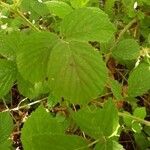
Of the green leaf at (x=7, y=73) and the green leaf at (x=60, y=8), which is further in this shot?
the green leaf at (x=60, y=8)

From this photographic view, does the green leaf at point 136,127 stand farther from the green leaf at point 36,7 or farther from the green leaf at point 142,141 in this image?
the green leaf at point 36,7

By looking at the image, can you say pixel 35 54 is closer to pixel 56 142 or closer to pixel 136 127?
pixel 56 142

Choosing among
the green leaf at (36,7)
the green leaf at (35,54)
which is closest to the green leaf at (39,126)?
the green leaf at (35,54)

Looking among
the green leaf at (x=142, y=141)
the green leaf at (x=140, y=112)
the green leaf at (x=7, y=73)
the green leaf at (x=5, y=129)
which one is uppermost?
the green leaf at (x=7, y=73)

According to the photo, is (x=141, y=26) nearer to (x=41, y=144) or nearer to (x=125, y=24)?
(x=125, y=24)

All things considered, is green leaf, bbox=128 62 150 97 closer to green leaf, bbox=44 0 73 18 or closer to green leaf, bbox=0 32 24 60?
green leaf, bbox=44 0 73 18

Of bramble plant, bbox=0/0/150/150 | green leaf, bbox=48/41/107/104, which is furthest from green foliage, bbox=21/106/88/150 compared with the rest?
green leaf, bbox=48/41/107/104

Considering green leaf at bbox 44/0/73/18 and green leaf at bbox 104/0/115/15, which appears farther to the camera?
green leaf at bbox 104/0/115/15

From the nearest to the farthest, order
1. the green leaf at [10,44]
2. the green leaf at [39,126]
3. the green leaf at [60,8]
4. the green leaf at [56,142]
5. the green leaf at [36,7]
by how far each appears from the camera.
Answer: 1. the green leaf at [56,142]
2. the green leaf at [39,126]
3. the green leaf at [10,44]
4. the green leaf at [60,8]
5. the green leaf at [36,7]
